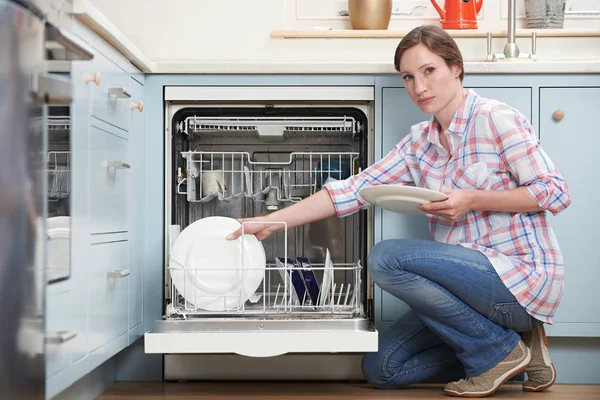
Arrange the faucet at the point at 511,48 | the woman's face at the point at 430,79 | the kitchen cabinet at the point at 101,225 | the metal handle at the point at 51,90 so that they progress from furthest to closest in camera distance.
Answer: the faucet at the point at 511,48 < the woman's face at the point at 430,79 < the kitchen cabinet at the point at 101,225 < the metal handle at the point at 51,90

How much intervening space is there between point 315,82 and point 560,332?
101 cm

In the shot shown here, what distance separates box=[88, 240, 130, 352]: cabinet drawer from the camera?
167 centimetres

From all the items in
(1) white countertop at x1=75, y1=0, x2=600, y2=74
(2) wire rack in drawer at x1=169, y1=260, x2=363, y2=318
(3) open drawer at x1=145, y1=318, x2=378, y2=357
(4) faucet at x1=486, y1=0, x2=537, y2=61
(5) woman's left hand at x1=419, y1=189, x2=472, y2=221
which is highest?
(4) faucet at x1=486, y1=0, x2=537, y2=61

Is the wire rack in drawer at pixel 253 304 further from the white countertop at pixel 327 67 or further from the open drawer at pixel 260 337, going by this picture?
the white countertop at pixel 327 67

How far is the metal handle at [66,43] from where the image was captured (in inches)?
35.8

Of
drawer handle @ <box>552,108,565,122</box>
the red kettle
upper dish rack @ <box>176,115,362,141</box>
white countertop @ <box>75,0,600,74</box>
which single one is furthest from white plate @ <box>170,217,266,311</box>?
the red kettle

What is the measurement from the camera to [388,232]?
2.19 m

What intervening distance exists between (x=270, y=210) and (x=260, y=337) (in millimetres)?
700

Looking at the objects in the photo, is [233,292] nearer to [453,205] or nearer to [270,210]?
[270,210]

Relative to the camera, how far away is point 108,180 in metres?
1.78

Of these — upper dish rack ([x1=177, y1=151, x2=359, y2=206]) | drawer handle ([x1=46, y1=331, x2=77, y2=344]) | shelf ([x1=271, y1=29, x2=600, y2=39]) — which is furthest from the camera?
shelf ([x1=271, y1=29, x2=600, y2=39])

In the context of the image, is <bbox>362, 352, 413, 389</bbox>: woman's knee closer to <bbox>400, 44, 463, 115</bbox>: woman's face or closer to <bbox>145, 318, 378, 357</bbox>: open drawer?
<bbox>145, 318, 378, 357</bbox>: open drawer

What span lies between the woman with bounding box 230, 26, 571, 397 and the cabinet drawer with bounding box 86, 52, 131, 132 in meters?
0.43

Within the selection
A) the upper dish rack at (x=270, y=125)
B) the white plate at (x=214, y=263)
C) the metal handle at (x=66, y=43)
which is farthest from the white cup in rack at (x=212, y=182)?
the metal handle at (x=66, y=43)
